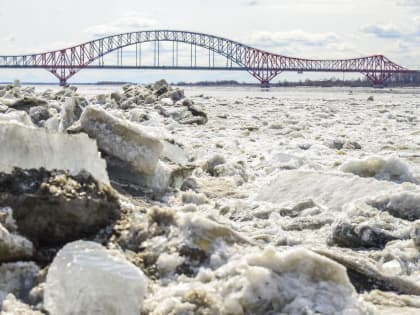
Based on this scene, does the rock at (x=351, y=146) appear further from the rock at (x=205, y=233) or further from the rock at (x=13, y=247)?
the rock at (x=13, y=247)

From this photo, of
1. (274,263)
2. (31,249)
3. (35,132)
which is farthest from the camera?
(35,132)

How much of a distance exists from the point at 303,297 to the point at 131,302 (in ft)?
1.68

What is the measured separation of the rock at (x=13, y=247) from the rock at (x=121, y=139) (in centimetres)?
179

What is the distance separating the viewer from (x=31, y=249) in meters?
2.20

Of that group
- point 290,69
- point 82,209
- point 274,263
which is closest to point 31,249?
point 82,209

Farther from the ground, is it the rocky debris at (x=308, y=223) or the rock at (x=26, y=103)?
the rock at (x=26, y=103)

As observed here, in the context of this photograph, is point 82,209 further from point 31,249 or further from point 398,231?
point 398,231

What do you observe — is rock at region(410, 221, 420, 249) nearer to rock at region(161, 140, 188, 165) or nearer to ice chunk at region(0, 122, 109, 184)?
ice chunk at region(0, 122, 109, 184)

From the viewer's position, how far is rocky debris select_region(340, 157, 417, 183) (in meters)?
4.36

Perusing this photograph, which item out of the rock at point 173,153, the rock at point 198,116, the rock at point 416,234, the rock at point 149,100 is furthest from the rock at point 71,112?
the rock at point 149,100

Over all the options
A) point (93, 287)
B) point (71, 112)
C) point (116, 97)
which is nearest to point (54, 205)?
point (93, 287)

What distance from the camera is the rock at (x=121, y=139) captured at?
395 centimetres

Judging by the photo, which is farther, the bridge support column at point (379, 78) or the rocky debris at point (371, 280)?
the bridge support column at point (379, 78)

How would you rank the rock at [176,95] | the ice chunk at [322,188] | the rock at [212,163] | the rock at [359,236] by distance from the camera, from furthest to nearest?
the rock at [176,95] < the rock at [212,163] < the ice chunk at [322,188] < the rock at [359,236]
